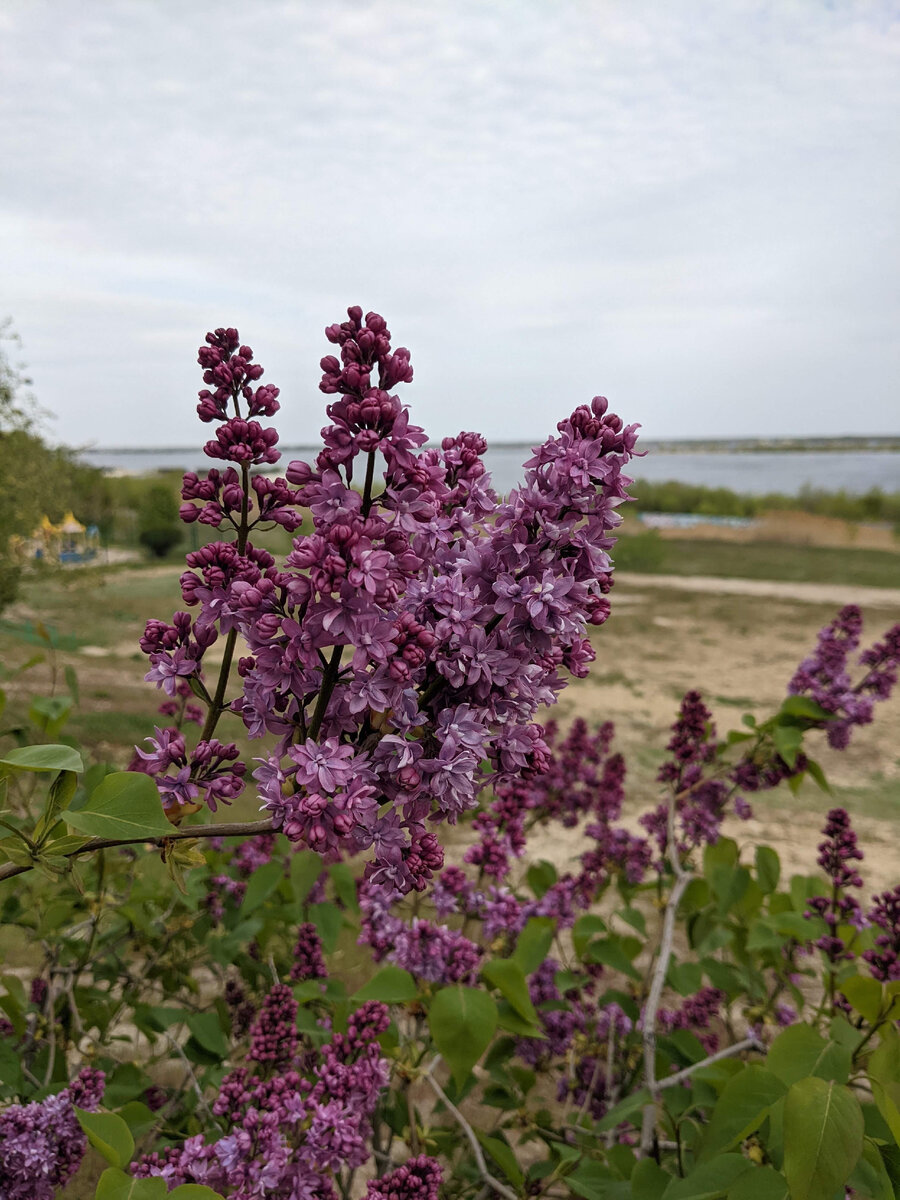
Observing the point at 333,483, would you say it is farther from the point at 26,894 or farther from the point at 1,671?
the point at 26,894

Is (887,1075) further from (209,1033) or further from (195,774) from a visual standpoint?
(209,1033)

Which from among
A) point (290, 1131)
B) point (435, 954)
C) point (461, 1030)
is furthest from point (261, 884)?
point (461, 1030)

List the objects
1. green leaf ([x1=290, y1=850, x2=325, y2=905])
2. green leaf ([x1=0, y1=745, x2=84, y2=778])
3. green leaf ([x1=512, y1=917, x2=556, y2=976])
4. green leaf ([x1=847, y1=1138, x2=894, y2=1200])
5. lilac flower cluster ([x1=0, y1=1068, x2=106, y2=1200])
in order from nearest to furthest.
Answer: green leaf ([x1=0, y1=745, x2=84, y2=778]) < green leaf ([x1=847, y1=1138, x2=894, y2=1200]) < lilac flower cluster ([x1=0, y1=1068, x2=106, y2=1200]) < green leaf ([x1=512, y1=917, x2=556, y2=976]) < green leaf ([x1=290, y1=850, x2=325, y2=905])

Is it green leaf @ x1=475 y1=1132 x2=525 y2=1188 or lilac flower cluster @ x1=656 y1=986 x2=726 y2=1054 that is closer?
green leaf @ x1=475 y1=1132 x2=525 y2=1188

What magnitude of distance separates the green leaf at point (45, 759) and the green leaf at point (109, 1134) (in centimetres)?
55

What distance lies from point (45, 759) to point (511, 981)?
41.0 inches

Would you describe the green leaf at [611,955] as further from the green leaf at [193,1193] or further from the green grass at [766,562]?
the green grass at [766,562]

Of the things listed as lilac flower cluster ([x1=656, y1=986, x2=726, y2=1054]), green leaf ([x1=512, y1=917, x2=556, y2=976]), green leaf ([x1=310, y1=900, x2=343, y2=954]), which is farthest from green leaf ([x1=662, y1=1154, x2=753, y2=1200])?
lilac flower cluster ([x1=656, y1=986, x2=726, y2=1054])

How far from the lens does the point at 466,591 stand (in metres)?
0.82

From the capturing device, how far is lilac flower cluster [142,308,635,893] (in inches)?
30.1

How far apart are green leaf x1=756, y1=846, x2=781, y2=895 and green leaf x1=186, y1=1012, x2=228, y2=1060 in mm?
1647

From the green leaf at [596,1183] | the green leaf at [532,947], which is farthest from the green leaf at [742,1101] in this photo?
the green leaf at [532,947]

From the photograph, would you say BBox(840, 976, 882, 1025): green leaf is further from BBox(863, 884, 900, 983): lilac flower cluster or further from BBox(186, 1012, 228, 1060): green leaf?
BBox(186, 1012, 228, 1060): green leaf

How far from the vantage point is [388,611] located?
32.4 inches
